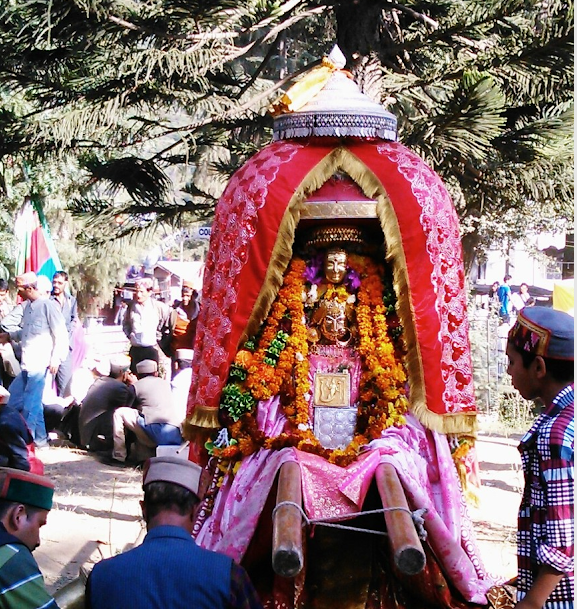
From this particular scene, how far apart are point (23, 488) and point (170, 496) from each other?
1.61ft

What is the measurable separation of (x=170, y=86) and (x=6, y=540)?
222 inches

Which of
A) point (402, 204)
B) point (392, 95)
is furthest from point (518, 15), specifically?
point (402, 204)

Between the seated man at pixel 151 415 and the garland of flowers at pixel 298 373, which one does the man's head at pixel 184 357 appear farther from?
the garland of flowers at pixel 298 373

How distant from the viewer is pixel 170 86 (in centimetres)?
817

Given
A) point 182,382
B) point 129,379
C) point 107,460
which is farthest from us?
point 129,379

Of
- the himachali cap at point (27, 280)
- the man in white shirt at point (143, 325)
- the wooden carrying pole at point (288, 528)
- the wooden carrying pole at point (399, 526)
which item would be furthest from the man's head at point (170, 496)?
the man in white shirt at point (143, 325)

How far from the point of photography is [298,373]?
5.95 meters

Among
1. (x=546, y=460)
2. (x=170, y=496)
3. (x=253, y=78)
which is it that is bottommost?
(x=170, y=496)

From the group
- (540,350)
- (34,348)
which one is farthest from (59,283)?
(540,350)

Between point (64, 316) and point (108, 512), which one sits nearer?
point (108, 512)

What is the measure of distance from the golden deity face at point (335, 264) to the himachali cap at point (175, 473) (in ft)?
8.88

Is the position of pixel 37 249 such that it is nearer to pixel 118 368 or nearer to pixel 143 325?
pixel 143 325

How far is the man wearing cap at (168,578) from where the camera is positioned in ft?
10.3

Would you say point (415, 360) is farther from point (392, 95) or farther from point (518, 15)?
point (518, 15)
